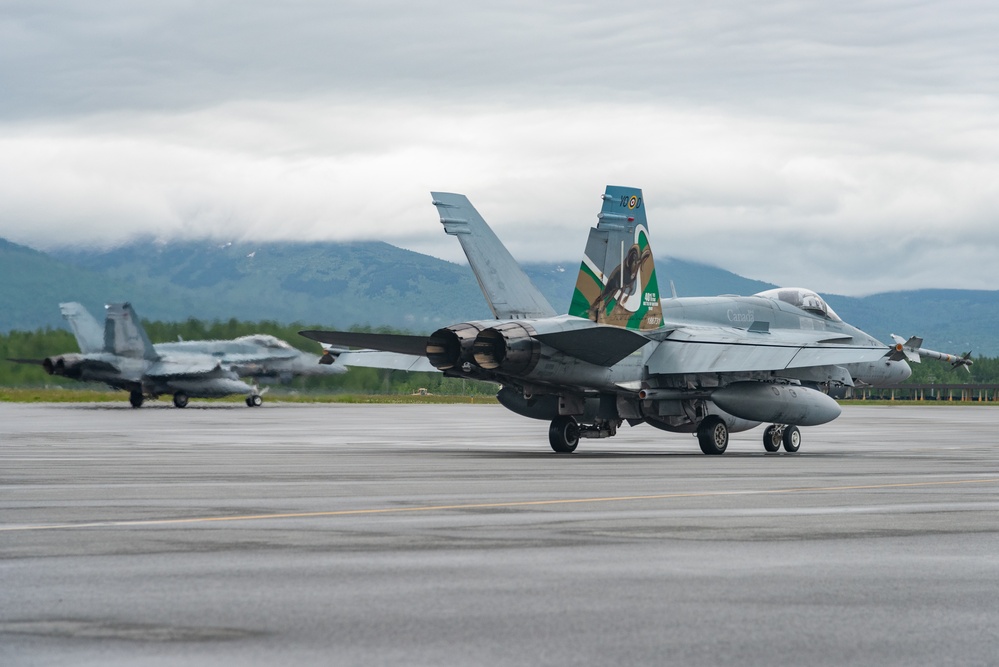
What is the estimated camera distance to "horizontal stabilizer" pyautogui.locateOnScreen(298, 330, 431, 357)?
79.9ft

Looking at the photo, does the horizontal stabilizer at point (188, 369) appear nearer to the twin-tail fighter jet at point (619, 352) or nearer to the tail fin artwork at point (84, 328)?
the tail fin artwork at point (84, 328)

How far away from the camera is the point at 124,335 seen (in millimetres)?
65125

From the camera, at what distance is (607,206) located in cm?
2795

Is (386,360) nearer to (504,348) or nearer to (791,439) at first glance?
(504,348)

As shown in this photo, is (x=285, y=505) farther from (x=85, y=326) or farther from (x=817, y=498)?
(x=85, y=326)

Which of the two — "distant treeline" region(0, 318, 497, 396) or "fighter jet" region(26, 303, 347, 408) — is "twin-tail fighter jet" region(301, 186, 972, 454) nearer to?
"fighter jet" region(26, 303, 347, 408)

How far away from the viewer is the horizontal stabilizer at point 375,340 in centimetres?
2436

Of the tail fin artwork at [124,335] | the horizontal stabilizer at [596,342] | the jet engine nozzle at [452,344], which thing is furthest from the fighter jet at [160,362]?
the horizontal stabilizer at [596,342]

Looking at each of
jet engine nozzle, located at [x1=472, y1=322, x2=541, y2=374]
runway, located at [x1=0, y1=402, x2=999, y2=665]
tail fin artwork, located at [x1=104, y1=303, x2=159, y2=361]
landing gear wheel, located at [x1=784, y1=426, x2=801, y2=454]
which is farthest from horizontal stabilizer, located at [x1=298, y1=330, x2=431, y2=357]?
tail fin artwork, located at [x1=104, y1=303, x2=159, y2=361]

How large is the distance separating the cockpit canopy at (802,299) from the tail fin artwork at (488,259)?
740 cm

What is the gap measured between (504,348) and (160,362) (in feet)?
146

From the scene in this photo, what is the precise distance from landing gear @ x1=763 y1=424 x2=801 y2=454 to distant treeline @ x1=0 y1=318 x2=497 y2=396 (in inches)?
1861

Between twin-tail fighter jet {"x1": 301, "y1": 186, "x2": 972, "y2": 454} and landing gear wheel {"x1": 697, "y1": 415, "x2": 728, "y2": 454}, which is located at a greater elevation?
twin-tail fighter jet {"x1": 301, "y1": 186, "x2": 972, "y2": 454}

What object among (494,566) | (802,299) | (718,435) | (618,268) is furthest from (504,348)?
(494,566)
